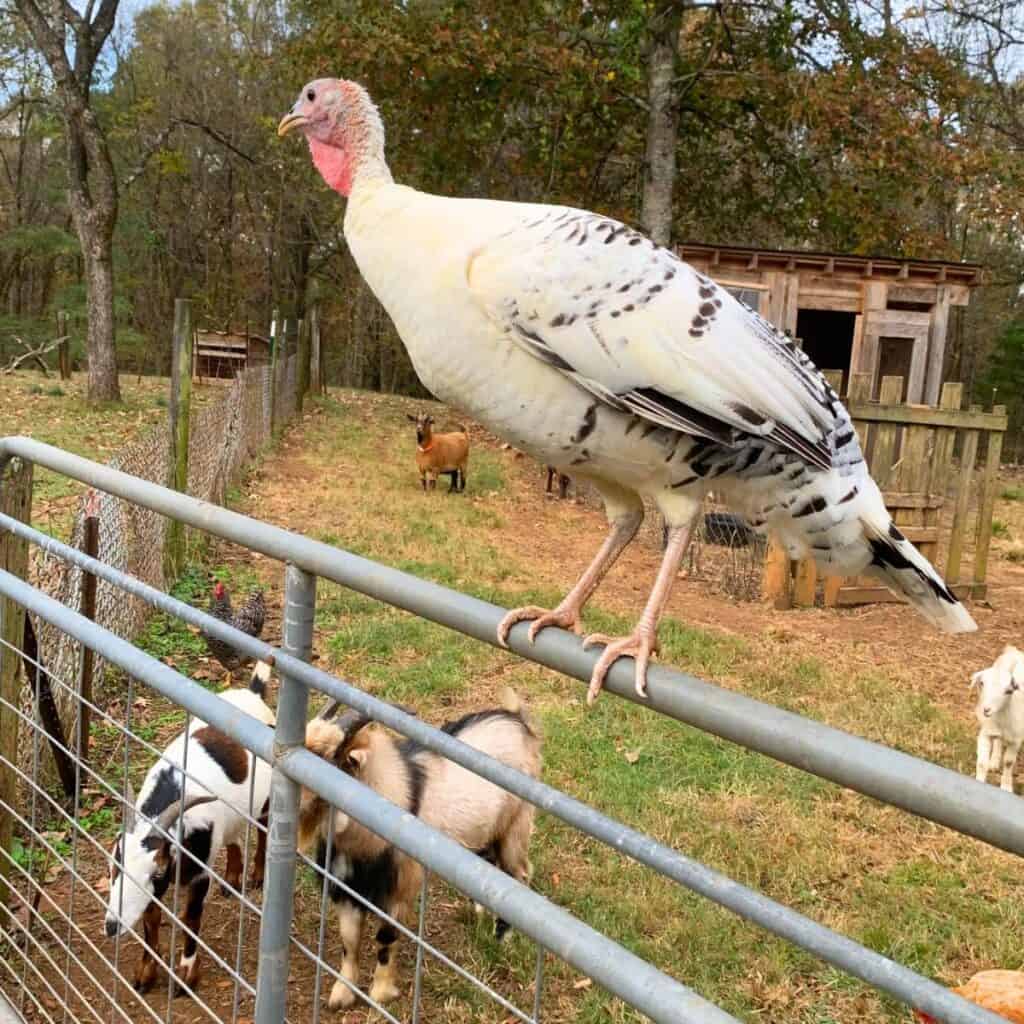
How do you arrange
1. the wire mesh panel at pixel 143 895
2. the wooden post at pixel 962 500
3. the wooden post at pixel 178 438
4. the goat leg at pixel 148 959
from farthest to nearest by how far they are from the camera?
1. the wooden post at pixel 962 500
2. the wooden post at pixel 178 438
3. the goat leg at pixel 148 959
4. the wire mesh panel at pixel 143 895

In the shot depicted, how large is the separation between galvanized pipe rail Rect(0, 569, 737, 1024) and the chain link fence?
1349mm

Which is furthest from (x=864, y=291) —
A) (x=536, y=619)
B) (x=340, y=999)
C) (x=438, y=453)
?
(x=536, y=619)

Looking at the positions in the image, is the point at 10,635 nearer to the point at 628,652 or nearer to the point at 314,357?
the point at 628,652

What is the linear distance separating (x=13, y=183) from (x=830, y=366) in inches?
1070

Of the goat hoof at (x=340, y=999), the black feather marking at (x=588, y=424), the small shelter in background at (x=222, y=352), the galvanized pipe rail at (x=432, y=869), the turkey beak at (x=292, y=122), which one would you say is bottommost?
the goat hoof at (x=340, y=999)

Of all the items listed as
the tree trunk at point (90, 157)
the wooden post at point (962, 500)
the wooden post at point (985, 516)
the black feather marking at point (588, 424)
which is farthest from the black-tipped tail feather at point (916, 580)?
the tree trunk at point (90, 157)

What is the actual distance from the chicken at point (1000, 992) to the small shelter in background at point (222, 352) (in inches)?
729

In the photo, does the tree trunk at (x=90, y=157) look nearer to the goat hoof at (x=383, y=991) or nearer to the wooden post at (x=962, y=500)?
the wooden post at (x=962, y=500)

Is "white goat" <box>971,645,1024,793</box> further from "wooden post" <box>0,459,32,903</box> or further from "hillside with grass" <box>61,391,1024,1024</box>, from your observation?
"wooden post" <box>0,459,32,903</box>

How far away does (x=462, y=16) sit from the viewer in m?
12.4

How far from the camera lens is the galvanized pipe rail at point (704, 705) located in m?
0.88

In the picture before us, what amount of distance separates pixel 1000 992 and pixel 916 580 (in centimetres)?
142

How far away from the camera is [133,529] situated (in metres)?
5.77

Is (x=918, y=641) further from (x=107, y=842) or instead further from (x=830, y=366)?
(x=830, y=366)
